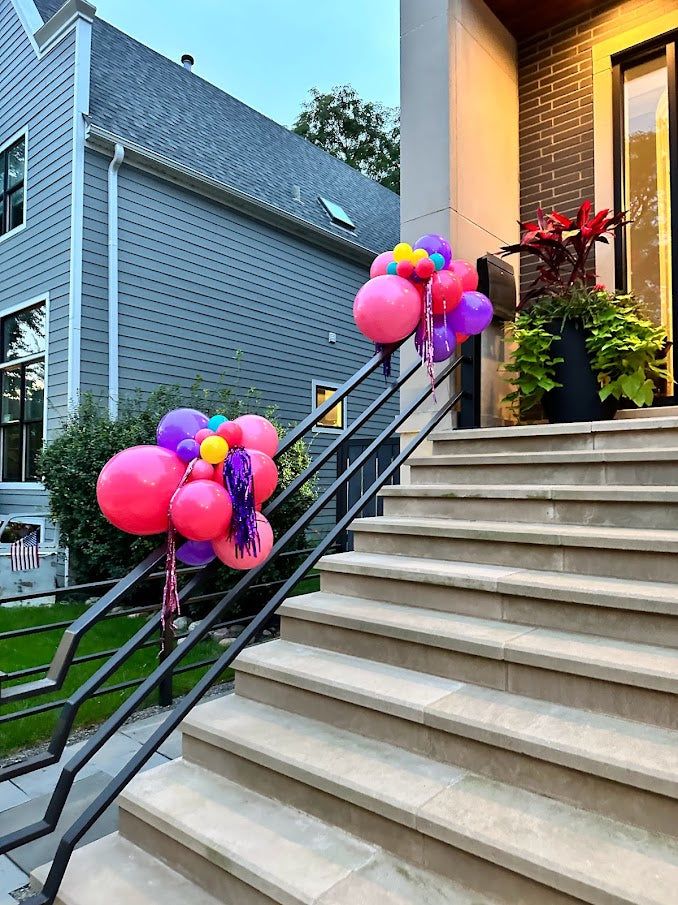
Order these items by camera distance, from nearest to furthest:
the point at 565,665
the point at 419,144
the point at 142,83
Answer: the point at 565,665 < the point at 419,144 < the point at 142,83

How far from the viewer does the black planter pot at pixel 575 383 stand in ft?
11.3

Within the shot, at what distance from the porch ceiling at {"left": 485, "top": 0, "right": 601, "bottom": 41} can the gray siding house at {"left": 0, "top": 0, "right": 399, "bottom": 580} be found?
4317 millimetres

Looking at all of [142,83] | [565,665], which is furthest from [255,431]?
[142,83]

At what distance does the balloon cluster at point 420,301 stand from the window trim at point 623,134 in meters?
1.67

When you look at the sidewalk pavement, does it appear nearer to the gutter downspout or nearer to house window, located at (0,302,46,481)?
the gutter downspout

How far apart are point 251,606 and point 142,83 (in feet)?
24.6

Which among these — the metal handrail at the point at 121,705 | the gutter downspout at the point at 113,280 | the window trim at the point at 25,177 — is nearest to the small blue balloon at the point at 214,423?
the metal handrail at the point at 121,705

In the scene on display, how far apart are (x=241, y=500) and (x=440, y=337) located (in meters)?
1.56

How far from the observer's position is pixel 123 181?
281 inches

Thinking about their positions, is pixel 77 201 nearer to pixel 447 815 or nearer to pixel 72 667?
pixel 72 667

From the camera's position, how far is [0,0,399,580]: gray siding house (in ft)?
22.3

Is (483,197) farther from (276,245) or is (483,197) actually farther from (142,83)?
(142,83)

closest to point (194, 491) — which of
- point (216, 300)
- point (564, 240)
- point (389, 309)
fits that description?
point (389, 309)

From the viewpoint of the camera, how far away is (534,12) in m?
4.44
